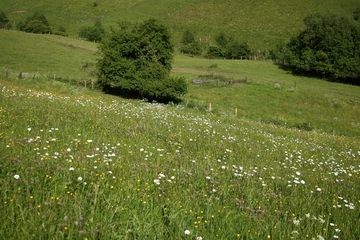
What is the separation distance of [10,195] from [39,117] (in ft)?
19.2

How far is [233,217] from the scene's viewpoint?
460 centimetres

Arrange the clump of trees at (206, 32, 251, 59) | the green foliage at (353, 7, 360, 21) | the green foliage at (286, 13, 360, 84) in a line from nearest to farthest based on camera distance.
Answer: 1. the green foliage at (286, 13, 360, 84)
2. the clump of trees at (206, 32, 251, 59)
3. the green foliage at (353, 7, 360, 21)

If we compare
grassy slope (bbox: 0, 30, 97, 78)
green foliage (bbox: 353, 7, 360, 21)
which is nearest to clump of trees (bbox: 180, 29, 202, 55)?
grassy slope (bbox: 0, 30, 97, 78)

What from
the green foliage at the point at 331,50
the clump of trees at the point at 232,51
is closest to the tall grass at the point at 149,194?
the green foliage at the point at 331,50

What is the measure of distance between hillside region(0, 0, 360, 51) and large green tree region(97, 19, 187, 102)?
54702 millimetres

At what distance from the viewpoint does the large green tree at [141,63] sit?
30.8 meters

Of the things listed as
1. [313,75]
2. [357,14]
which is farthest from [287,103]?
[357,14]

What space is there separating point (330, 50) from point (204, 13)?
6302 centimetres

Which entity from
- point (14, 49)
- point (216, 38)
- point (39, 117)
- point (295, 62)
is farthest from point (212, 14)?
point (39, 117)

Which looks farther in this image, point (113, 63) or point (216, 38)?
point (216, 38)

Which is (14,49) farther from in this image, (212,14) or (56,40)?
(212,14)

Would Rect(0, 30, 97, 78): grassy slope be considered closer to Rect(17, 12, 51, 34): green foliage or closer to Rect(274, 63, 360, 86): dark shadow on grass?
Rect(17, 12, 51, 34): green foliage

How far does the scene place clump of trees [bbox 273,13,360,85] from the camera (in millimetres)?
54625

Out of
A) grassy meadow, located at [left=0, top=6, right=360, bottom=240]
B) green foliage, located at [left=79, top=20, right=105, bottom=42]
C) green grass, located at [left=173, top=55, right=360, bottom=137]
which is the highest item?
green foliage, located at [left=79, top=20, right=105, bottom=42]
